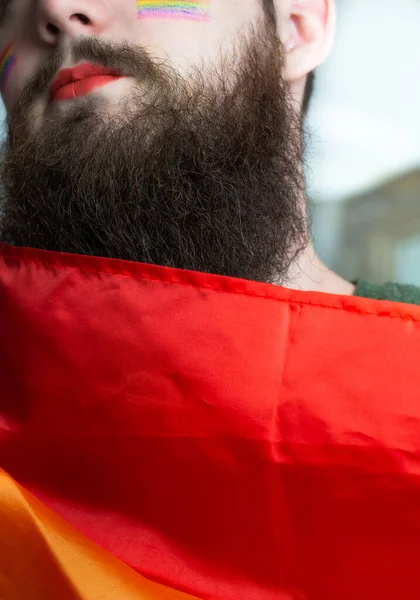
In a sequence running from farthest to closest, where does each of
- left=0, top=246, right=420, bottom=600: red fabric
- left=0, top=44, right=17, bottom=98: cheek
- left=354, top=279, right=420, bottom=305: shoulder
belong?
left=354, top=279, right=420, bottom=305: shoulder → left=0, top=44, right=17, bottom=98: cheek → left=0, top=246, right=420, bottom=600: red fabric

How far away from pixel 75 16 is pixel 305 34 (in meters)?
0.30

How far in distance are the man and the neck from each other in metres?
0.12

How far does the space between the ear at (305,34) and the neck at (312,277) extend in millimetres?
227

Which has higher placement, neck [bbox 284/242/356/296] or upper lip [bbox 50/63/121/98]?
upper lip [bbox 50/63/121/98]

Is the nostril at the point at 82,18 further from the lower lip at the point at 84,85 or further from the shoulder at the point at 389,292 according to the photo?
the shoulder at the point at 389,292

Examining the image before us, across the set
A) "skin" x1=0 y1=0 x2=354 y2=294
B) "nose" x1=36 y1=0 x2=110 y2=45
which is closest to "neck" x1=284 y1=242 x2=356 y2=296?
"skin" x1=0 y1=0 x2=354 y2=294

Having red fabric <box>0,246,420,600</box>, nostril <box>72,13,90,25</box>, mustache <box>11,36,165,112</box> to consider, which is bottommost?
red fabric <box>0,246,420,600</box>

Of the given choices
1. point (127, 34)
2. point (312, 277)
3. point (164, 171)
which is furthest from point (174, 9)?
point (312, 277)

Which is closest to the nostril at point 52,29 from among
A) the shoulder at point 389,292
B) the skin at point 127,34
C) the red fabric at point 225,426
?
the skin at point 127,34

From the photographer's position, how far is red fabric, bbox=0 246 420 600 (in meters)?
0.49

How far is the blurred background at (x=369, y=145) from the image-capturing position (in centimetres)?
92

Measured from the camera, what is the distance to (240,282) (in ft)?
1.70

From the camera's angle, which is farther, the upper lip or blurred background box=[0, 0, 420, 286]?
blurred background box=[0, 0, 420, 286]

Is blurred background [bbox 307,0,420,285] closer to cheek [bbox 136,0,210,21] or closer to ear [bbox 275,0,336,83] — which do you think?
ear [bbox 275,0,336,83]
